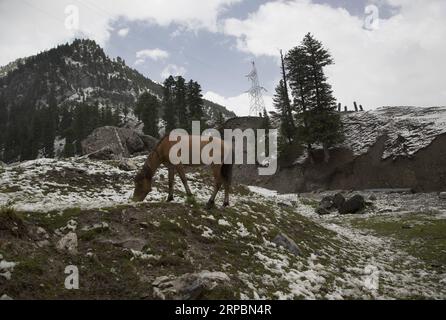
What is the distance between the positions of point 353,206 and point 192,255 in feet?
69.9

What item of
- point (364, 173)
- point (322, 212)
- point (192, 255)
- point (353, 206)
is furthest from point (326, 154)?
point (192, 255)

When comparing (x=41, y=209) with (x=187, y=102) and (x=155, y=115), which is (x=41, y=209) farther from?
(x=155, y=115)

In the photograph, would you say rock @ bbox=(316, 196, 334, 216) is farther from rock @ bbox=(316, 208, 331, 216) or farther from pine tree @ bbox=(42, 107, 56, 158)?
pine tree @ bbox=(42, 107, 56, 158)

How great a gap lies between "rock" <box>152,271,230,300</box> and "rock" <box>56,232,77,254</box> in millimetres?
2094

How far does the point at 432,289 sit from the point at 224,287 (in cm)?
652

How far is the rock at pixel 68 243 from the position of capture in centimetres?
795

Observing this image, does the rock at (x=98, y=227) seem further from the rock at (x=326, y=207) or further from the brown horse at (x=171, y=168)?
the rock at (x=326, y=207)

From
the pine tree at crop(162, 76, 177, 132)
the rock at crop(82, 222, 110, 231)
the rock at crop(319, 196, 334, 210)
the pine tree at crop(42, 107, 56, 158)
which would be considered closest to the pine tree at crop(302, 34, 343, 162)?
the rock at crop(319, 196, 334, 210)

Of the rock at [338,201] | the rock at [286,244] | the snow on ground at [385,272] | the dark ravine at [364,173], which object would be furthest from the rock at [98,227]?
the dark ravine at [364,173]

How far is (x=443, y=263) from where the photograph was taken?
42.9 ft

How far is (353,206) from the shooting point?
27500 millimetres

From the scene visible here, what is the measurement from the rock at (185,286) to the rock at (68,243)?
209 centimetres

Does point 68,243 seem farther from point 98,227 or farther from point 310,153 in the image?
point 310,153
